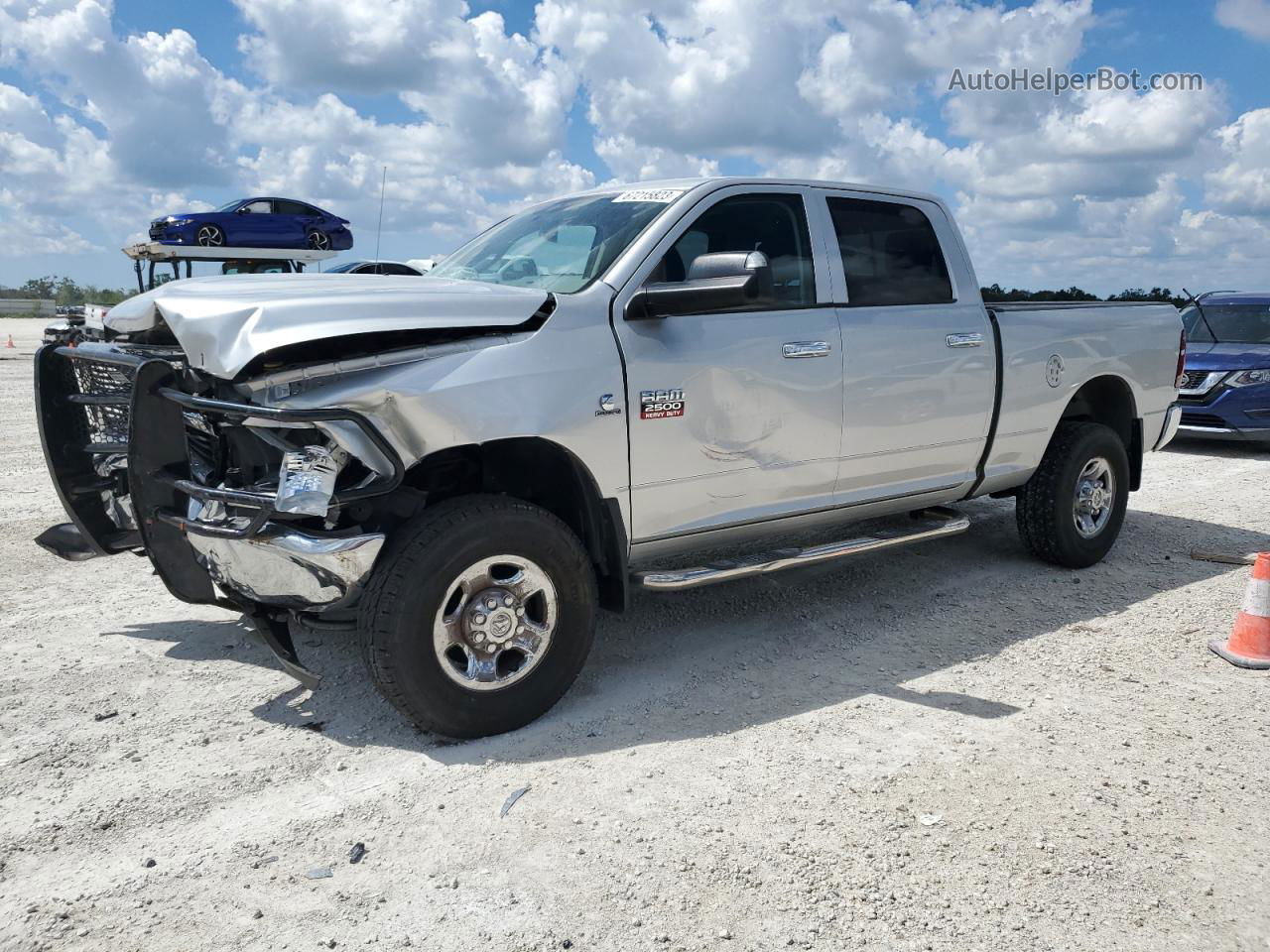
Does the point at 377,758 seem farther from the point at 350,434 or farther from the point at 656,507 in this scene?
the point at 656,507

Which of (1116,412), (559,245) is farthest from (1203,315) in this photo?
(559,245)

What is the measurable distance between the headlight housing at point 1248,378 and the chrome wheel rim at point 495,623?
9.59 m

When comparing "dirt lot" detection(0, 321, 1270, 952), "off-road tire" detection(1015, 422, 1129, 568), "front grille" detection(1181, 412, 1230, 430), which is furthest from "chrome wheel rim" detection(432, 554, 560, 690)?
"front grille" detection(1181, 412, 1230, 430)

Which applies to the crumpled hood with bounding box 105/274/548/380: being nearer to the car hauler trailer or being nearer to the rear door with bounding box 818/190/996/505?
the rear door with bounding box 818/190/996/505

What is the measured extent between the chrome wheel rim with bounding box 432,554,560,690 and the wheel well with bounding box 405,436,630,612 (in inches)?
14.4

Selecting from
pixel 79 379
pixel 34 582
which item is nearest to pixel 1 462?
pixel 34 582

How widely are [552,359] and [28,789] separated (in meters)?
2.26

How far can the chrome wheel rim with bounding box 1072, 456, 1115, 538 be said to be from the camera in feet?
19.7

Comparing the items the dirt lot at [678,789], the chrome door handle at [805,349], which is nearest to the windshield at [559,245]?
the chrome door handle at [805,349]

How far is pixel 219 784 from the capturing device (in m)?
3.39

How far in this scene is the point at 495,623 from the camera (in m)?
3.65

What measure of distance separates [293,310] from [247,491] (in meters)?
0.63

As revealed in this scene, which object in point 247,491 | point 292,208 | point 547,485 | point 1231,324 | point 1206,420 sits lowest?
point 1206,420

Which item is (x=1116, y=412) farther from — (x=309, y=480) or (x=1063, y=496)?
(x=309, y=480)
